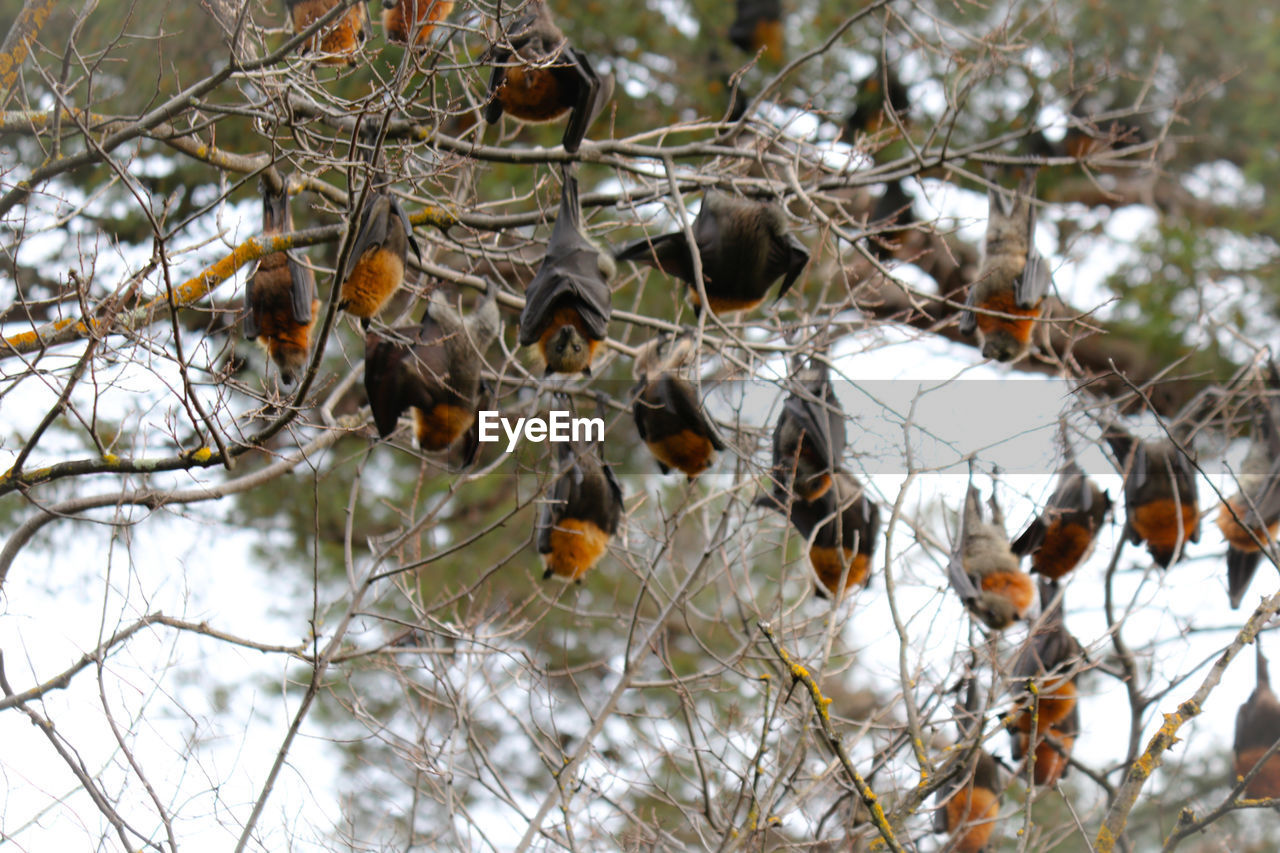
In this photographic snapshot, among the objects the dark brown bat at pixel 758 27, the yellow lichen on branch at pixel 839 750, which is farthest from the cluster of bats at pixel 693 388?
the dark brown bat at pixel 758 27

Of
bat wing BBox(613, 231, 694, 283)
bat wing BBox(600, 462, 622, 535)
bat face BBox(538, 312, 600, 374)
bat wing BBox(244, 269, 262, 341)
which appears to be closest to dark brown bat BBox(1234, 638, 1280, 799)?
bat wing BBox(600, 462, 622, 535)

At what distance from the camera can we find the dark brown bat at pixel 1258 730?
7516mm

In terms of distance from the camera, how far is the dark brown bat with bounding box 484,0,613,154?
4859mm

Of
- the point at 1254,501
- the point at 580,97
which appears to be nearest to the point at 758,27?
the point at 580,97

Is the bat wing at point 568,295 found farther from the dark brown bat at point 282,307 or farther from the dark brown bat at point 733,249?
the dark brown bat at point 282,307

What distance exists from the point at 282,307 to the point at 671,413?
199 cm

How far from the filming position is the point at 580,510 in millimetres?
6066

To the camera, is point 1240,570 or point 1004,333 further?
point 1240,570

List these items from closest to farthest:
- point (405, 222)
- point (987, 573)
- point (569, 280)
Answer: point (405, 222) → point (569, 280) → point (987, 573)

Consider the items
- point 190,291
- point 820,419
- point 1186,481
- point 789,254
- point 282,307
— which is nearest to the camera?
point 190,291

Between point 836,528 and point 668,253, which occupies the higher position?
point 668,253

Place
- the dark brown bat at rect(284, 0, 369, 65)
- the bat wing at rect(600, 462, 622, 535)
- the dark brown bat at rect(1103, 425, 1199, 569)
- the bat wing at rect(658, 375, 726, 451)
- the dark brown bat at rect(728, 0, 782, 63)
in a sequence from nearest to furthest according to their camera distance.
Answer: the dark brown bat at rect(284, 0, 369, 65) < the bat wing at rect(658, 375, 726, 451) < the bat wing at rect(600, 462, 622, 535) < the dark brown bat at rect(1103, 425, 1199, 569) < the dark brown bat at rect(728, 0, 782, 63)

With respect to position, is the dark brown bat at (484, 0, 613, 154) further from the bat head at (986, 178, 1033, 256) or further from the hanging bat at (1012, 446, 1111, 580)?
the hanging bat at (1012, 446, 1111, 580)

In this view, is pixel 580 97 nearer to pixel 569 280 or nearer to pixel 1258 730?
pixel 569 280
